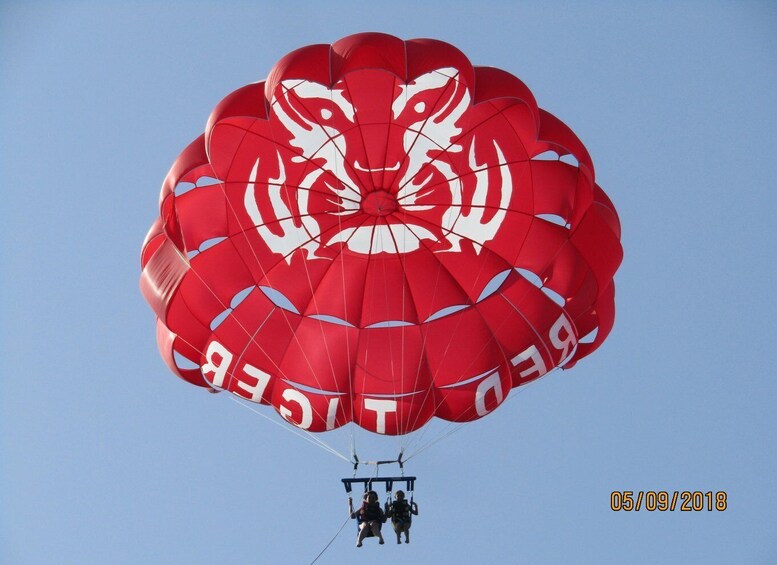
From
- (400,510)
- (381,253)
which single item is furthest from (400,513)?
(381,253)

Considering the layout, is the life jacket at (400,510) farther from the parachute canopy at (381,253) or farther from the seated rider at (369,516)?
the parachute canopy at (381,253)

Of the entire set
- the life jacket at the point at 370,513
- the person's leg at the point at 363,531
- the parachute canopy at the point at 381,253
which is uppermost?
the parachute canopy at the point at 381,253

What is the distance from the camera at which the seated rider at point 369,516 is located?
1272 centimetres

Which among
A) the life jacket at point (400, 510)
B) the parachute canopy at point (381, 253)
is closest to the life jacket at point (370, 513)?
the life jacket at point (400, 510)

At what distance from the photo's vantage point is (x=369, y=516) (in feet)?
41.8

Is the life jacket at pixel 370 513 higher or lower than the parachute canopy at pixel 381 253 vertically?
lower

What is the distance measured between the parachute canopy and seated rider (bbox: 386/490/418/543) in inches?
58.5

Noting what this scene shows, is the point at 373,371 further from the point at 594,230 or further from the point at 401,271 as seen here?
the point at 594,230

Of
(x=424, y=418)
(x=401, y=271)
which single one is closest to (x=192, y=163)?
(x=401, y=271)

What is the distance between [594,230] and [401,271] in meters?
2.46

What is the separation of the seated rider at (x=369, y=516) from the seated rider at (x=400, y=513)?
13 centimetres

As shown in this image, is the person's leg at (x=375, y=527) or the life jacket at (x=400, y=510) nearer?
the person's leg at (x=375, y=527)

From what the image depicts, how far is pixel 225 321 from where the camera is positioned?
46.1ft

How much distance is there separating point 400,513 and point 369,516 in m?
0.37
